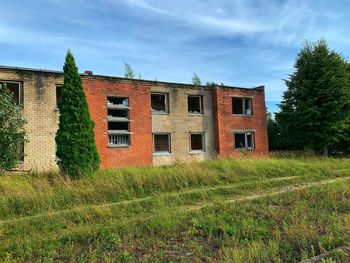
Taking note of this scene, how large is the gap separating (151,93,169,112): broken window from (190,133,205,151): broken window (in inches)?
114

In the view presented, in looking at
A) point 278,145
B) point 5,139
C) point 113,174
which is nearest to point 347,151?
point 278,145

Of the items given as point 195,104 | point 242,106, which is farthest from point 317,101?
point 195,104

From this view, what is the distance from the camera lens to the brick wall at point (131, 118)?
2048 cm

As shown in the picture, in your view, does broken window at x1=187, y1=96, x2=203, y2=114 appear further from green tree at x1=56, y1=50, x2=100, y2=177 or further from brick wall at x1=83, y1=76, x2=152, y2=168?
green tree at x1=56, y1=50, x2=100, y2=177

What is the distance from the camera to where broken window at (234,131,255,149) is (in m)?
26.5

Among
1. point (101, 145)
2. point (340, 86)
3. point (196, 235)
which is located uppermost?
point (340, 86)

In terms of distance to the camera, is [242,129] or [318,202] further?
[242,129]

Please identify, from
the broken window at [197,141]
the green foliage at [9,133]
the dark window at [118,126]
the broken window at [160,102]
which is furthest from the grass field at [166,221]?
the broken window at [197,141]

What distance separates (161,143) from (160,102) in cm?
277

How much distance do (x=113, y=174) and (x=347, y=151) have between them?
79.1 ft

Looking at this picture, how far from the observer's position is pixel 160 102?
23.9 metres

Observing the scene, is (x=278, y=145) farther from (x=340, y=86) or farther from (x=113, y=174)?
(x=113, y=174)

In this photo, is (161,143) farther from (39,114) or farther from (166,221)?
(166,221)

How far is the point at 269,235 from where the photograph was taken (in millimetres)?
5793
